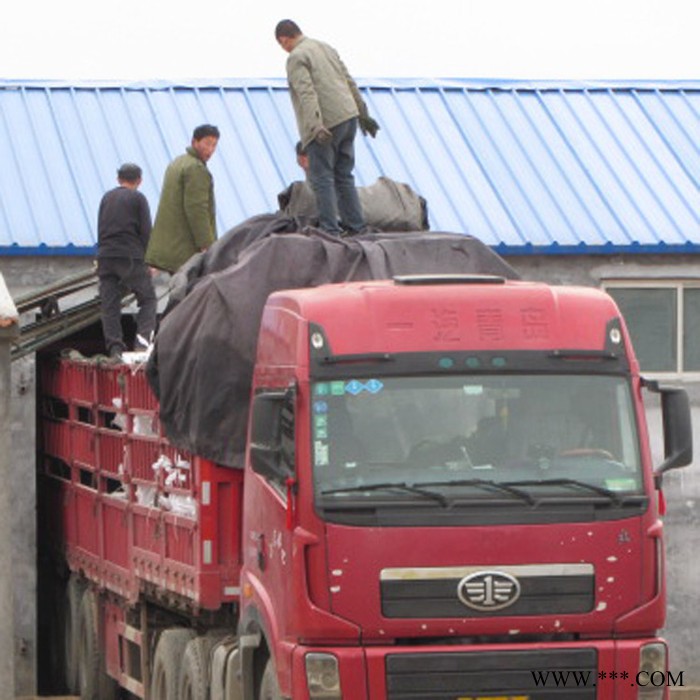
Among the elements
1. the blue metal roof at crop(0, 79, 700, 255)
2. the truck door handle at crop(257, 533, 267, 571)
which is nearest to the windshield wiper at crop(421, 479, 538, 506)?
the truck door handle at crop(257, 533, 267, 571)

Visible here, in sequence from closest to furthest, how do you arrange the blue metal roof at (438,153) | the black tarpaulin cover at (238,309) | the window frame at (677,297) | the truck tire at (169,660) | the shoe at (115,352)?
the black tarpaulin cover at (238,309)
the truck tire at (169,660)
the shoe at (115,352)
the window frame at (677,297)
the blue metal roof at (438,153)

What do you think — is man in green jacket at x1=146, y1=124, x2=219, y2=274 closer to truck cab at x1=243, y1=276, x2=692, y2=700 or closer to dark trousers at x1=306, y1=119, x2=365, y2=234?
dark trousers at x1=306, y1=119, x2=365, y2=234

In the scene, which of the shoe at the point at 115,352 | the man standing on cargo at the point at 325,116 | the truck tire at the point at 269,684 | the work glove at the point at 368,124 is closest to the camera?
the truck tire at the point at 269,684

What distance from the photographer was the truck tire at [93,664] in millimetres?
18688

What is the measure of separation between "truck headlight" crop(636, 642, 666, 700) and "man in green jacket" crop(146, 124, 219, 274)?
7381 mm

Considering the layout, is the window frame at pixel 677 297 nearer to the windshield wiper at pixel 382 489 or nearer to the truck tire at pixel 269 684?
the truck tire at pixel 269 684

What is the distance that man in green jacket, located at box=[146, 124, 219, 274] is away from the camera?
59.4 feet

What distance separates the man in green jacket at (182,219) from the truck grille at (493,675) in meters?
7.15

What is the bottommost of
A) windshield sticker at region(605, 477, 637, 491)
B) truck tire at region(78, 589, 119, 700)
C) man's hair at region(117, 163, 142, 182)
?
truck tire at region(78, 589, 119, 700)

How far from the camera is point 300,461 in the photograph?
11.7 m

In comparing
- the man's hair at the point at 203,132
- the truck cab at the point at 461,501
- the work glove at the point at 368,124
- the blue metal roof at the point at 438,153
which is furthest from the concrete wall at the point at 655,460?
the truck cab at the point at 461,501

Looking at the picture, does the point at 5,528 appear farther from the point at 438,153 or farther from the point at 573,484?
the point at 438,153

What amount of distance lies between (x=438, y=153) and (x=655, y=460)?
178 inches

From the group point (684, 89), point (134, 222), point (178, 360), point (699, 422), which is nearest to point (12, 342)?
point (134, 222)
